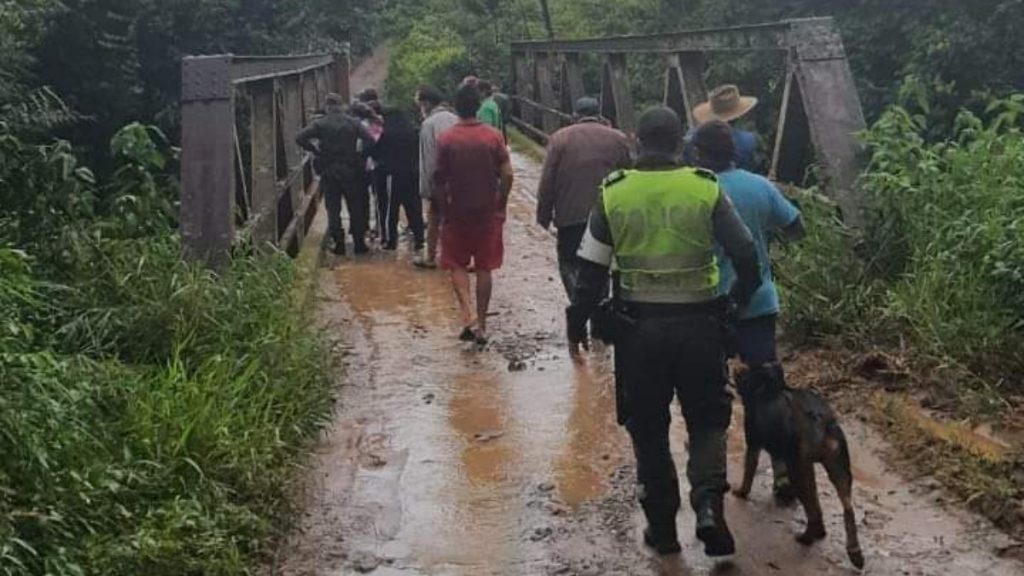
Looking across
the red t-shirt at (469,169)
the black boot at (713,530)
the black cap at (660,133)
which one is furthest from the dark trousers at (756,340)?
the red t-shirt at (469,169)

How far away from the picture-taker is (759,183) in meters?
5.37

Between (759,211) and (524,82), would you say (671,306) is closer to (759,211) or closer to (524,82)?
(759,211)

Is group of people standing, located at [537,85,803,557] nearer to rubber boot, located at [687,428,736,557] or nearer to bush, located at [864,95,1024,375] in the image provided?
rubber boot, located at [687,428,736,557]

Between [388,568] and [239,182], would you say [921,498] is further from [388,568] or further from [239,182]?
[239,182]

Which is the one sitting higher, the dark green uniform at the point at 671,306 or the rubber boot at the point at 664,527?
the dark green uniform at the point at 671,306

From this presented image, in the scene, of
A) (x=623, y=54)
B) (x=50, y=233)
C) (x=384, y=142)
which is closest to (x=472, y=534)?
(x=50, y=233)

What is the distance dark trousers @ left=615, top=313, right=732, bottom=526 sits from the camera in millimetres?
4750

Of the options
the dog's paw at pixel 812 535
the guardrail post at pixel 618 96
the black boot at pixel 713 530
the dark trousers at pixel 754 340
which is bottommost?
the dog's paw at pixel 812 535

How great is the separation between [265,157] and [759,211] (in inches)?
246

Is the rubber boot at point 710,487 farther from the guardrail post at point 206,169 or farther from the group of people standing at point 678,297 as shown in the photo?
the guardrail post at point 206,169

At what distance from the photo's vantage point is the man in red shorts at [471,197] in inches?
333

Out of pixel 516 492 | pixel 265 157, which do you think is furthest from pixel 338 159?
pixel 516 492

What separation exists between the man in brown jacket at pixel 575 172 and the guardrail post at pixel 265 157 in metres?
2.70

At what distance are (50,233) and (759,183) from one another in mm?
3921
